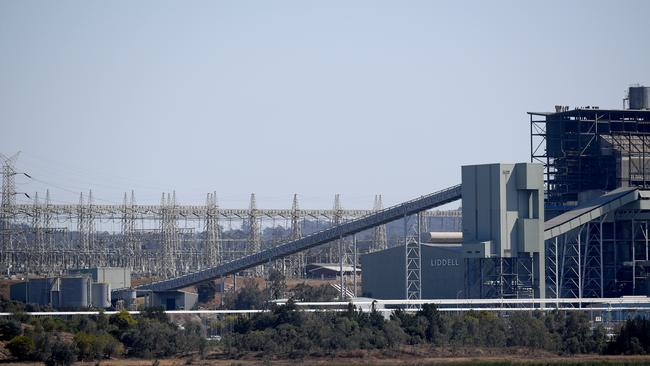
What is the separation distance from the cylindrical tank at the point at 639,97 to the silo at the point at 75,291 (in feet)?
155

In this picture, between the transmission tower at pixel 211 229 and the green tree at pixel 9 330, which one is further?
the transmission tower at pixel 211 229

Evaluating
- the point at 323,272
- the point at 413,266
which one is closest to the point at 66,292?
the point at 413,266

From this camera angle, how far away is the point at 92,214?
131m

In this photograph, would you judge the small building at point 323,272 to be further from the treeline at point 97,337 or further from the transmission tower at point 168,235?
the treeline at point 97,337

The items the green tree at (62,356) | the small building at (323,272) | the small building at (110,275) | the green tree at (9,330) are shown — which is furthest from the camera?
the small building at (323,272)

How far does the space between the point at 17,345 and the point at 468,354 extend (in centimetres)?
2561

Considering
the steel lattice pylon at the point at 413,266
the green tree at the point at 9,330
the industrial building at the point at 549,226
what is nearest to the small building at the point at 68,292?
the industrial building at the point at 549,226

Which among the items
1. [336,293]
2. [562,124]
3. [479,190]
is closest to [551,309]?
[479,190]

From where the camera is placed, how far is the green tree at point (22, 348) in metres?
67.8

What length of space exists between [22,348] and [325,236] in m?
35.7

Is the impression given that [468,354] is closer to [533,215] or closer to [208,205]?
[533,215]

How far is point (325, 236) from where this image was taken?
99125 millimetres

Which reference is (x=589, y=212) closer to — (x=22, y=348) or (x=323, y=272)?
(x=22, y=348)

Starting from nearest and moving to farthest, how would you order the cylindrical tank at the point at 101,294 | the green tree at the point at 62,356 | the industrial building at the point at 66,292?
the green tree at the point at 62,356, the industrial building at the point at 66,292, the cylindrical tank at the point at 101,294
